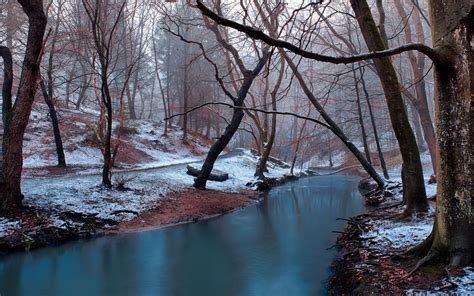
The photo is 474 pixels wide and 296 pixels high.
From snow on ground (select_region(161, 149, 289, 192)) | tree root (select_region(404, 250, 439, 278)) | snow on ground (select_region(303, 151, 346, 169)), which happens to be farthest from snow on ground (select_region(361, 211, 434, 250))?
snow on ground (select_region(303, 151, 346, 169))

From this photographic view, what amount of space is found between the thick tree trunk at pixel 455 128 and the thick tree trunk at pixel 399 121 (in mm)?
2977

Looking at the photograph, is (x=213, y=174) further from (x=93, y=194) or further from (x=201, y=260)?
(x=201, y=260)

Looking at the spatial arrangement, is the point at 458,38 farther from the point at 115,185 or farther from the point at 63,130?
the point at 63,130

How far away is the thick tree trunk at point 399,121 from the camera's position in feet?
24.0

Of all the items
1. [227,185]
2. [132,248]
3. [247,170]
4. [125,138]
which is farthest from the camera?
[125,138]

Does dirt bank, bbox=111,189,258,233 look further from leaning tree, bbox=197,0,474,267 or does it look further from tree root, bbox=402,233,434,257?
leaning tree, bbox=197,0,474,267

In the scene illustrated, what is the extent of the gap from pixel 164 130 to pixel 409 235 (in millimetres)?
29313

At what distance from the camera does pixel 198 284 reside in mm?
6828

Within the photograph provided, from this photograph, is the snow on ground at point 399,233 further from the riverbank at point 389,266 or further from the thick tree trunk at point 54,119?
the thick tree trunk at point 54,119

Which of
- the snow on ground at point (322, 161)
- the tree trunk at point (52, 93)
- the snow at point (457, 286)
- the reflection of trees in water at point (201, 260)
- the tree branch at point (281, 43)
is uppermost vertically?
the tree trunk at point (52, 93)

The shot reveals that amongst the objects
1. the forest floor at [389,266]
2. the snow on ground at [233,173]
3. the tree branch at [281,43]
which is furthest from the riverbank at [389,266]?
the snow on ground at [233,173]

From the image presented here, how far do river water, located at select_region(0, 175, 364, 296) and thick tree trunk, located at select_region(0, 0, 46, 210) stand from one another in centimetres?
171

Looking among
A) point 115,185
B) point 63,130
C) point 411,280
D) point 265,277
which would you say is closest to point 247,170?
point 115,185

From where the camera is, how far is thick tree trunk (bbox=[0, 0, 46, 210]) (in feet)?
29.9
